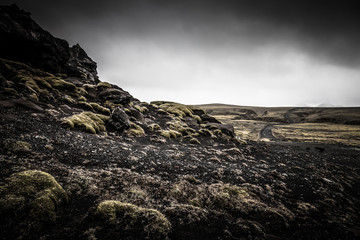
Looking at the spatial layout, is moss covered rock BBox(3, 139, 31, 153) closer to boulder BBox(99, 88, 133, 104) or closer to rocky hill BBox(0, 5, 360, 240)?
rocky hill BBox(0, 5, 360, 240)

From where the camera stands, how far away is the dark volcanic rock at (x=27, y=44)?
23.4 meters

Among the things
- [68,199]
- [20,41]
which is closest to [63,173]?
[68,199]

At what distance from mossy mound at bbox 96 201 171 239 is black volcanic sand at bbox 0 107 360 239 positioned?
0.63 feet

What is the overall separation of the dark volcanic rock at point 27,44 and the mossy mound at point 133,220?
34.8m

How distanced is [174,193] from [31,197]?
5.90 metres

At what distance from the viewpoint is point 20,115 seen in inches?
516

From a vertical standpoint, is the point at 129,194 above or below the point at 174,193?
above

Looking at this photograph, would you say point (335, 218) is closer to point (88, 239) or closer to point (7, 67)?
point (88, 239)

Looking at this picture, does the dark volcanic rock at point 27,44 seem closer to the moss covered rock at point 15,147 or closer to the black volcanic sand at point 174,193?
the black volcanic sand at point 174,193

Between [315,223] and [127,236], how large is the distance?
9393mm

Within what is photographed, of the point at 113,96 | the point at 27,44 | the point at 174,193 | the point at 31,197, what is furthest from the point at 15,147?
the point at 27,44

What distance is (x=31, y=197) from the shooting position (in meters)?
5.07

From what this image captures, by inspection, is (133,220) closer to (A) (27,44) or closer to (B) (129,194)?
(B) (129,194)

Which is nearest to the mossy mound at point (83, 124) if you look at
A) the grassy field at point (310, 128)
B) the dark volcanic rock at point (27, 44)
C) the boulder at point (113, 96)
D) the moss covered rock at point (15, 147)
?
the moss covered rock at point (15, 147)
